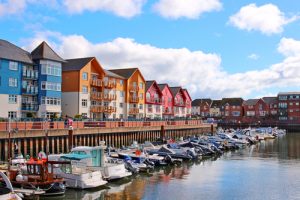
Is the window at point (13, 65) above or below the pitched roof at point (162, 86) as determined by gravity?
below

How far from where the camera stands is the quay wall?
117 feet

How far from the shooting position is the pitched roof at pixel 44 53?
5421cm

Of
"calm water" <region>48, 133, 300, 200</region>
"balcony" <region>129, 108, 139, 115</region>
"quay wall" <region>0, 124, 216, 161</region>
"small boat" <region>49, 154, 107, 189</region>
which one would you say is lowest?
"calm water" <region>48, 133, 300, 200</region>

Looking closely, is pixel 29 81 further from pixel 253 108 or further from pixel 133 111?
pixel 253 108

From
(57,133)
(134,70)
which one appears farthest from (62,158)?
(134,70)

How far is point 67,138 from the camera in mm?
42562

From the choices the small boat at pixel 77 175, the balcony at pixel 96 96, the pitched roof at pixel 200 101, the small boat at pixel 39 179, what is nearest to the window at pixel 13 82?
the balcony at pixel 96 96

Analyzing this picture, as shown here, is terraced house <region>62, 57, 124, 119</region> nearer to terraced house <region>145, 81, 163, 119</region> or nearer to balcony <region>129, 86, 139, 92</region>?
balcony <region>129, 86, 139, 92</region>

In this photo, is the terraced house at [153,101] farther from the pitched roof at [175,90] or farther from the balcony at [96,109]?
the balcony at [96,109]

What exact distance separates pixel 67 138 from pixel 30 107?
12956 millimetres

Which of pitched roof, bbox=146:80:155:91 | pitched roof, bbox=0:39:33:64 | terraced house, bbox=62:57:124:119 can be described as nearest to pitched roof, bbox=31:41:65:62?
pitched roof, bbox=0:39:33:64

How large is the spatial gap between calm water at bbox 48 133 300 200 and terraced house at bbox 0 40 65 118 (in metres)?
22.3

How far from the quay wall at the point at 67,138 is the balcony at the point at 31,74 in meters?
13.0

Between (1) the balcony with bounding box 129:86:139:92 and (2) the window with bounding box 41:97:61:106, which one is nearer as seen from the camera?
(2) the window with bounding box 41:97:61:106
